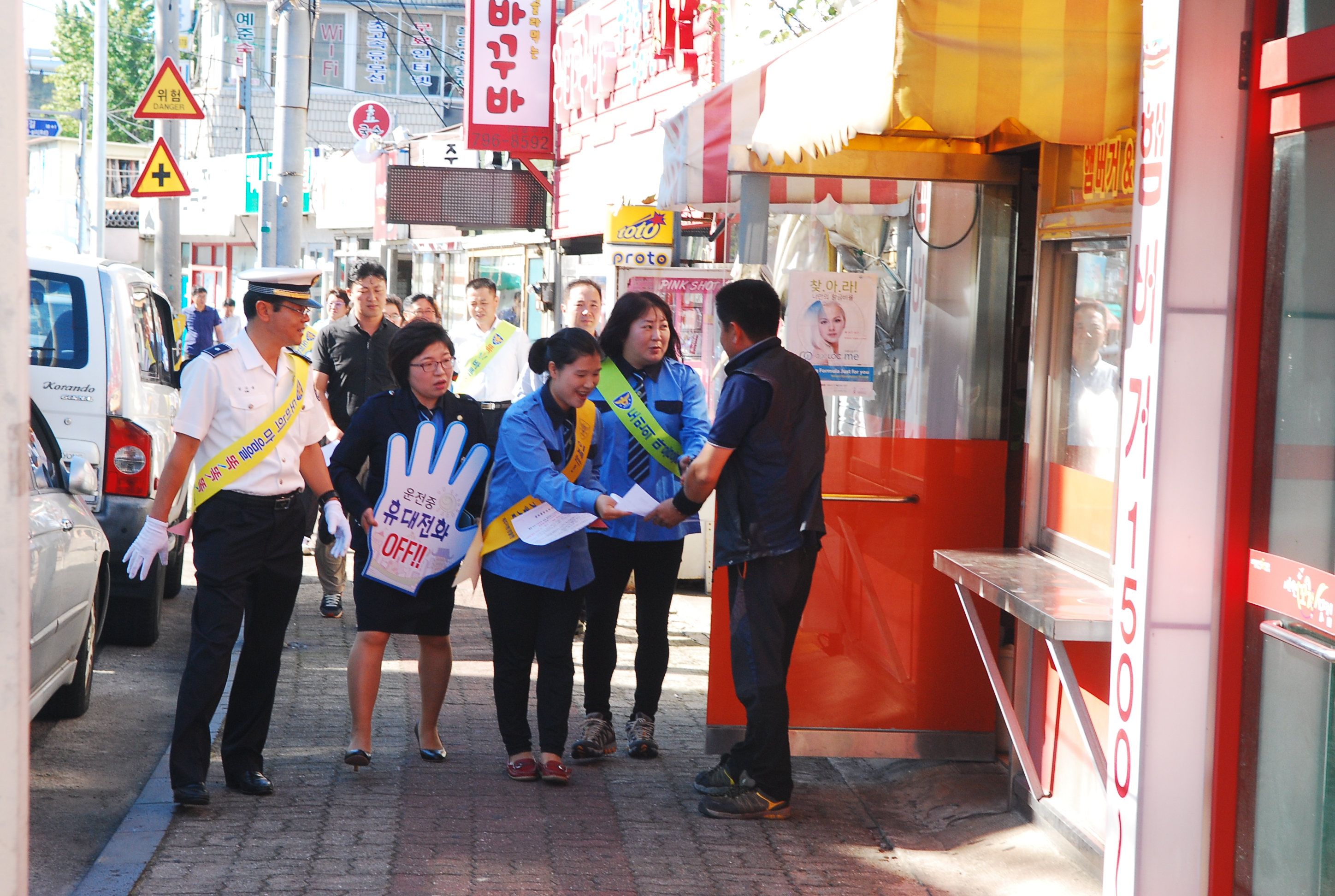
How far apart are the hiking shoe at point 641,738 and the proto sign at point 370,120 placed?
782 inches

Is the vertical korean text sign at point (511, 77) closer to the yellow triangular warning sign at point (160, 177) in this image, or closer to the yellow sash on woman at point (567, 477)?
the yellow triangular warning sign at point (160, 177)

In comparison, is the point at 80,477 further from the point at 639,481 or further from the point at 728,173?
the point at 728,173

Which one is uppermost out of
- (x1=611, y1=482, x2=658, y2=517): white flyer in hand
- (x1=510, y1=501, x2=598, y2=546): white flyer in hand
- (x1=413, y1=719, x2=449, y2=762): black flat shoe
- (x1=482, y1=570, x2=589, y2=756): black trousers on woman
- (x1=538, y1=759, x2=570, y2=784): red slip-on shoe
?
(x1=611, y1=482, x2=658, y2=517): white flyer in hand

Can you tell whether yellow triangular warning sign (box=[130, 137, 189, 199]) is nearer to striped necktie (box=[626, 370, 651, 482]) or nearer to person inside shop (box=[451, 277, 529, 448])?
person inside shop (box=[451, 277, 529, 448])

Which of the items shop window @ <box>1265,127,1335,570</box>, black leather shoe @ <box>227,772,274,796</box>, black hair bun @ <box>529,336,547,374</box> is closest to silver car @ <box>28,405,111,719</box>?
black leather shoe @ <box>227,772,274,796</box>

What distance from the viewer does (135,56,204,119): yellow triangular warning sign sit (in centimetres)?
1603

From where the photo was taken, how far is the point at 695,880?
455 centimetres

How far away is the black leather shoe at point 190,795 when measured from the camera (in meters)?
4.97

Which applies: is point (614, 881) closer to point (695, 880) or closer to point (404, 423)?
point (695, 880)

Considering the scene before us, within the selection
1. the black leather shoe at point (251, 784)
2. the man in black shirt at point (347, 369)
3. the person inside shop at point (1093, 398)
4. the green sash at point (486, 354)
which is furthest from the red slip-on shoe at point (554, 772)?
the green sash at point (486, 354)

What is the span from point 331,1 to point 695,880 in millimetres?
40759

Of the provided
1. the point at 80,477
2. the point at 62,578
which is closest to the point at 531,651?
the point at 62,578

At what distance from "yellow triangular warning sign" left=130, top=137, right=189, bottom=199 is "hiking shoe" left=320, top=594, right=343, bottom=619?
359 inches

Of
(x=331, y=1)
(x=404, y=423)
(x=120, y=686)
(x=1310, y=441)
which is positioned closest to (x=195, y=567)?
(x=404, y=423)
